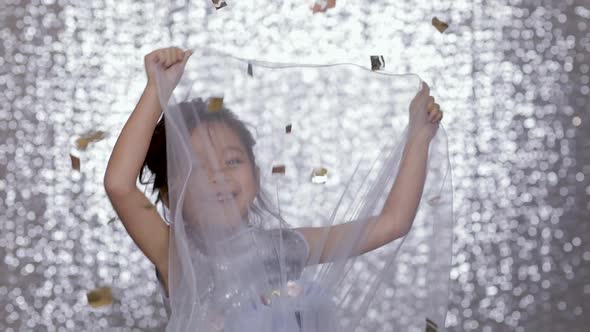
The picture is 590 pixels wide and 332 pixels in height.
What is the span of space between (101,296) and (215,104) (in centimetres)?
54

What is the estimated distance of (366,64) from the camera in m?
1.68

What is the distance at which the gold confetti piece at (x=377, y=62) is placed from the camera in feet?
5.13

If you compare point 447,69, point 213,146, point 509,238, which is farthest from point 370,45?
point 213,146

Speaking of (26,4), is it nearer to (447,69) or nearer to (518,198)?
(447,69)

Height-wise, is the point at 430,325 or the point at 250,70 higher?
the point at 250,70

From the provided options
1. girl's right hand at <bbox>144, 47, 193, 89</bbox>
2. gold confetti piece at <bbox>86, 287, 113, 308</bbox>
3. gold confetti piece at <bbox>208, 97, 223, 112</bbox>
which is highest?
girl's right hand at <bbox>144, 47, 193, 89</bbox>

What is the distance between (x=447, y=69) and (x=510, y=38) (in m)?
0.10

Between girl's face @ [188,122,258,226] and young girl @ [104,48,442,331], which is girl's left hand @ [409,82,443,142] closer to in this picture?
young girl @ [104,48,442,331]

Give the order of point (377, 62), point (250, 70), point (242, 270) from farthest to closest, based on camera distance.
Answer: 1. point (377, 62)
2. point (250, 70)
3. point (242, 270)

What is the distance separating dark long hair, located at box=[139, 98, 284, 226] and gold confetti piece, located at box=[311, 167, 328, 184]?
90 millimetres

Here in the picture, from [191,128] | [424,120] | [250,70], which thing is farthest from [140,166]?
[424,120]

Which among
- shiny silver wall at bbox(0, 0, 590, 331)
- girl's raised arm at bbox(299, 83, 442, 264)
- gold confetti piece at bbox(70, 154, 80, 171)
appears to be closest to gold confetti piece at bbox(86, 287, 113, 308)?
shiny silver wall at bbox(0, 0, 590, 331)

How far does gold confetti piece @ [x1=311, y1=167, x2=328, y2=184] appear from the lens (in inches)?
49.7

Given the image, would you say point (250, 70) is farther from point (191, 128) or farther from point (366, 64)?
point (366, 64)
